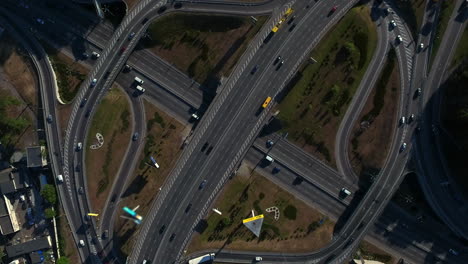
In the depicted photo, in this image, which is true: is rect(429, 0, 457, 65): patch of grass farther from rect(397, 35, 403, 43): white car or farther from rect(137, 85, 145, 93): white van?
rect(137, 85, 145, 93): white van

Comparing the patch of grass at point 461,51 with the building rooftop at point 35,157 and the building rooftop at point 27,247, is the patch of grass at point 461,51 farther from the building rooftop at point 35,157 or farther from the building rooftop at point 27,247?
the building rooftop at point 27,247

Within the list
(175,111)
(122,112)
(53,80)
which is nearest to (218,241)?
(175,111)

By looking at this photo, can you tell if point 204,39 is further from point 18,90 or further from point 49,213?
point 49,213

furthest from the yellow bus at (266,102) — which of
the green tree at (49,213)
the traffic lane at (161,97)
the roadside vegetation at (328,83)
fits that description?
the green tree at (49,213)

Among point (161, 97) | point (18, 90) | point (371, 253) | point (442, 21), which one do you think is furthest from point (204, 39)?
point (371, 253)

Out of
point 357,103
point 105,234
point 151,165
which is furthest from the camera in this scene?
point 105,234

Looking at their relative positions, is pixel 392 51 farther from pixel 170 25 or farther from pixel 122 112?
pixel 122 112

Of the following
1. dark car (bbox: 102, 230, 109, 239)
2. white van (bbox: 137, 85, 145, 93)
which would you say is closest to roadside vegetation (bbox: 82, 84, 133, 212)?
white van (bbox: 137, 85, 145, 93)

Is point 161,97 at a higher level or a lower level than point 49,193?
higher
